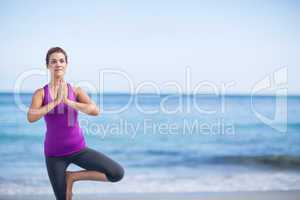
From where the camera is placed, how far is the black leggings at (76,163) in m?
3.64

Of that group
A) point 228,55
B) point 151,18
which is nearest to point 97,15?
point 151,18

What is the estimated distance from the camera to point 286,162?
4.52 meters

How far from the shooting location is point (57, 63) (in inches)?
150

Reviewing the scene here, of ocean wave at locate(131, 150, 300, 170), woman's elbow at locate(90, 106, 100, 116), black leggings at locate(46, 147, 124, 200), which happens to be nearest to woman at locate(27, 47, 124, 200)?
black leggings at locate(46, 147, 124, 200)

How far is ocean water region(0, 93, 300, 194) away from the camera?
13.3ft

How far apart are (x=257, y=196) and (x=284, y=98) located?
2.97 ft

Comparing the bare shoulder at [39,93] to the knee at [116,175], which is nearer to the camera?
the bare shoulder at [39,93]

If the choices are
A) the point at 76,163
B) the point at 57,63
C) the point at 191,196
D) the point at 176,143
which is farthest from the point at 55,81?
the point at 191,196

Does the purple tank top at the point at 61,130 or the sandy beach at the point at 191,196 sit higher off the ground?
the purple tank top at the point at 61,130

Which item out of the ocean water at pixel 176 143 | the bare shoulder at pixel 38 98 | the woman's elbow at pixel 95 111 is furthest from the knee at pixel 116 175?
the bare shoulder at pixel 38 98

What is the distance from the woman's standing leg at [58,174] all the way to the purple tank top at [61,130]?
2.1 inches

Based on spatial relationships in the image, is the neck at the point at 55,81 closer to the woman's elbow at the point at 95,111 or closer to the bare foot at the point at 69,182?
the woman's elbow at the point at 95,111

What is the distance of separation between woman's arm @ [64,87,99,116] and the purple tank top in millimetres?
33

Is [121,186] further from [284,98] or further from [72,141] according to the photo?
[284,98]
